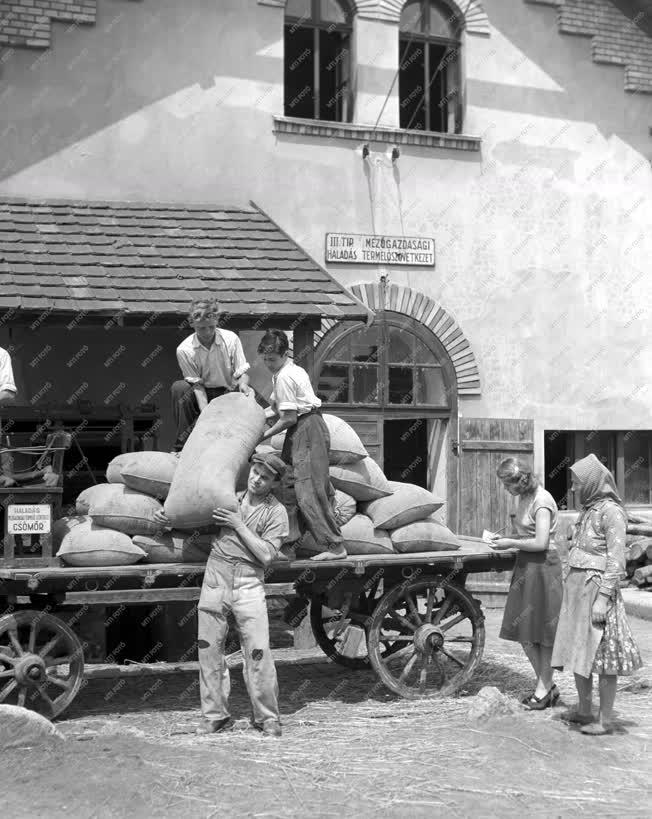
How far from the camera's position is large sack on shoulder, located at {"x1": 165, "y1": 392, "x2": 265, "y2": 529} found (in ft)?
21.8

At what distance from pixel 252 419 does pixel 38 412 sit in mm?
3309

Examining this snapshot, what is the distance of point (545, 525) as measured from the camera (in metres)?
7.32

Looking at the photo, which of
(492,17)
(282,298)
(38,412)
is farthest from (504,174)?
(38,412)

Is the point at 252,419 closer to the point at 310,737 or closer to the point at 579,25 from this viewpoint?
the point at 310,737

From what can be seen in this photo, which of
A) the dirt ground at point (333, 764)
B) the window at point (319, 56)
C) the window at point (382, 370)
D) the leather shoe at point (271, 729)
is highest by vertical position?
the window at point (319, 56)

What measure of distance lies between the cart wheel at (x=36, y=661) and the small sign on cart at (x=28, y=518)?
1.60 feet

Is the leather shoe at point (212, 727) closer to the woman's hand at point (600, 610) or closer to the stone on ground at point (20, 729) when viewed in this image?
the stone on ground at point (20, 729)

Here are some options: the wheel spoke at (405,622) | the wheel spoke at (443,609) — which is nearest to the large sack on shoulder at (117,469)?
the wheel spoke at (405,622)

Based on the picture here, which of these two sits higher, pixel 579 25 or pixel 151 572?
pixel 579 25

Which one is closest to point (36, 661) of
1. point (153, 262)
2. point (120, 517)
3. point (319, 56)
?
point (120, 517)

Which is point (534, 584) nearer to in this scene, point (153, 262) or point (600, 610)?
point (600, 610)

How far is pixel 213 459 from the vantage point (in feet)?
22.3

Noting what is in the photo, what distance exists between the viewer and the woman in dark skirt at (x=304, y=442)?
721 centimetres

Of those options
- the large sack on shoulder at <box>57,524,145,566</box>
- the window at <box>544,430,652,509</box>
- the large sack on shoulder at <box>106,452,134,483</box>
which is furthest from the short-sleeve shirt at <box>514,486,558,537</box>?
the window at <box>544,430,652,509</box>
